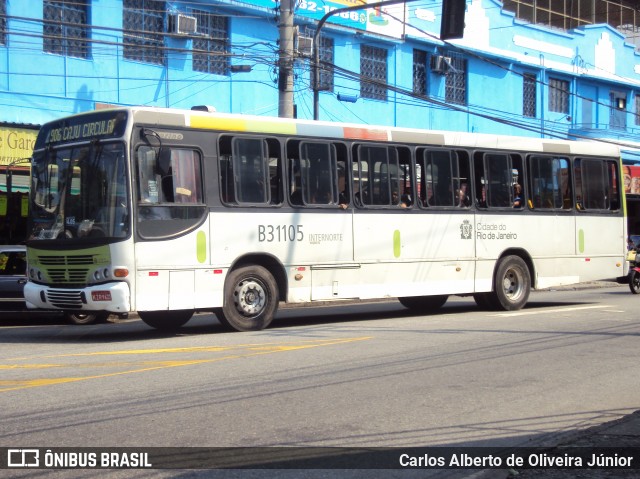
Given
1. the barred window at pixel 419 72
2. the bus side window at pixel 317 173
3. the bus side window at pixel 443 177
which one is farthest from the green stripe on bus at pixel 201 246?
the barred window at pixel 419 72

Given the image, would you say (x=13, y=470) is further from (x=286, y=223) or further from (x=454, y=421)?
(x=286, y=223)

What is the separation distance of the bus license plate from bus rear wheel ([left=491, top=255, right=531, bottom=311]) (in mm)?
8012

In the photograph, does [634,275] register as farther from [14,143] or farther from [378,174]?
[14,143]

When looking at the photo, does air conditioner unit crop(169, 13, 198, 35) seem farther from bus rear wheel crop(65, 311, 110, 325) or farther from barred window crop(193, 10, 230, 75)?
bus rear wheel crop(65, 311, 110, 325)

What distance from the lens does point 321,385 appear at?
9.46 metres

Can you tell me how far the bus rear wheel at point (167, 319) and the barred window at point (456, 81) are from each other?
2010cm

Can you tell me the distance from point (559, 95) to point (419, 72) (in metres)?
8.45

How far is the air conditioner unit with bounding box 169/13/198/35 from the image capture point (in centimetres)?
2466

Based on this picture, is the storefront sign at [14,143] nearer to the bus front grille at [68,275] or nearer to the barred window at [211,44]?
the barred window at [211,44]

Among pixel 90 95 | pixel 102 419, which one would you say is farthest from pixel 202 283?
pixel 90 95

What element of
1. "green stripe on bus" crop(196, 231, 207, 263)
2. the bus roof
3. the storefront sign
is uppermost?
the storefront sign

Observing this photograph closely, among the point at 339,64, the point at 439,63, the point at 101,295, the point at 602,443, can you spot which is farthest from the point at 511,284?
the point at 439,63

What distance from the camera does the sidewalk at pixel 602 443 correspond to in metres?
6.12

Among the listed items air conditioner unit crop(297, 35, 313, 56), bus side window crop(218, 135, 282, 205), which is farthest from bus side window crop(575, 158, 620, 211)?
air conditioner unit crop(297, 35, 313, 56)
